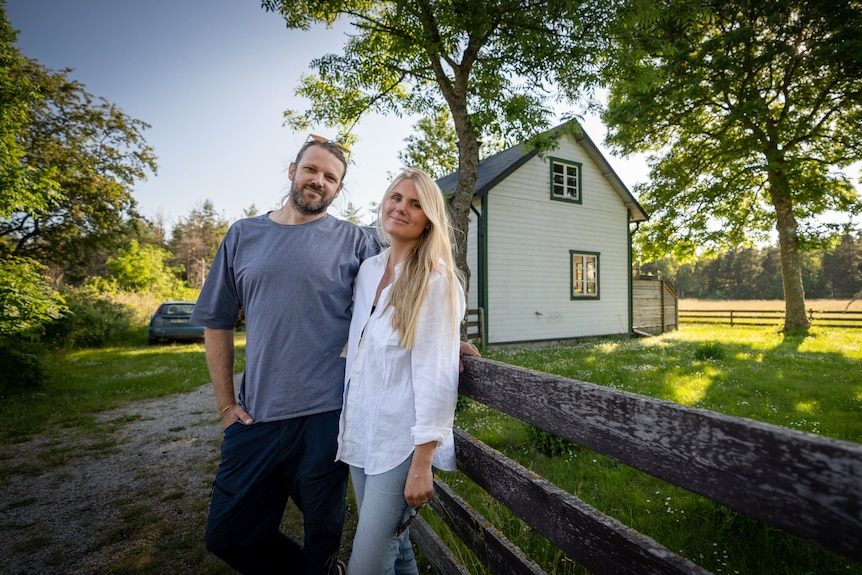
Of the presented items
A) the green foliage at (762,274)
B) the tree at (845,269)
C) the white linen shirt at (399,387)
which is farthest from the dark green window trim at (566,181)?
the tree at (845,269)

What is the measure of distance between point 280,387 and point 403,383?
79 cm

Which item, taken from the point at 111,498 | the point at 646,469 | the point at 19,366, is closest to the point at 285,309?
the point at 646,469

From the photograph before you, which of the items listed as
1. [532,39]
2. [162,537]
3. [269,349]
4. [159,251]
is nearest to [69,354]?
[162,537]

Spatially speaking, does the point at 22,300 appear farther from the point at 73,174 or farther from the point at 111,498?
the point at 73,174

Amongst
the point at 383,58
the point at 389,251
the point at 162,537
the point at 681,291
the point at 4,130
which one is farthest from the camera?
the point at 681,291

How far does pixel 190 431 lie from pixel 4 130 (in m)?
5.88

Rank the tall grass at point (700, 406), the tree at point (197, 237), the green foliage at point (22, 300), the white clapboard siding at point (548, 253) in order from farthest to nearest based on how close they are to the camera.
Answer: the tree at point (197, 237), the white clapboard siding at point (548, 253), the green foliage at point (22, 300), the tall grass at point (700, 406)

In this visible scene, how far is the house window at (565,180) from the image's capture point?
1495cm

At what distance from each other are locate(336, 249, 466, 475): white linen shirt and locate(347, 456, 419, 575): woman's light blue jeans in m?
0.05

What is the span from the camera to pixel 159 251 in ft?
108

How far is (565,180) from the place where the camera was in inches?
602

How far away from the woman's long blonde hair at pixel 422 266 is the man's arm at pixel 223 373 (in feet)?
3.62

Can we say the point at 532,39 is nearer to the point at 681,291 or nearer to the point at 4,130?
the point at 4,130

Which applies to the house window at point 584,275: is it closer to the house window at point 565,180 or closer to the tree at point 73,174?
the house window at point 565,180
